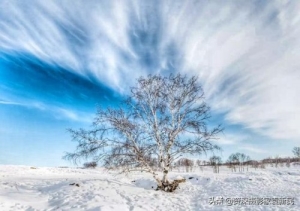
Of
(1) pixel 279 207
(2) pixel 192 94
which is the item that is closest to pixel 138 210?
(1) pixel 279 207

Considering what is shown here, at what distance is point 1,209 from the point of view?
8.50 m

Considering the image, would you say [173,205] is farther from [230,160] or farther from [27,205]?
[230,160]

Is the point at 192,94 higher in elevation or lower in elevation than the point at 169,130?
higher

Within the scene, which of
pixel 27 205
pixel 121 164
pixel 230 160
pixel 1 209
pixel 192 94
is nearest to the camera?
pixel 1 209

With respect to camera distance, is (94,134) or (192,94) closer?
(94,134)

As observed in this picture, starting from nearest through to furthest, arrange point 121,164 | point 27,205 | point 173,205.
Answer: point 27,205 < point 173,205 < point 121,164

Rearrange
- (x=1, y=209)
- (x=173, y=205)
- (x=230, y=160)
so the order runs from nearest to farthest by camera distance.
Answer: (x=1, y=209)
(x=173, y=205)
(x=230, y=160)

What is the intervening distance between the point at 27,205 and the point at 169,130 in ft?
26.2

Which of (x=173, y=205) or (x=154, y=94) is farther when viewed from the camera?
(x=154, y=94)

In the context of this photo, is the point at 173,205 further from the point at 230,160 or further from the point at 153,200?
the point at 230,160

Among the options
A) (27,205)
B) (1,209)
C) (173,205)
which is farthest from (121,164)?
(1,209)

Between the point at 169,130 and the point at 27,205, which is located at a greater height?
the point at 169,130

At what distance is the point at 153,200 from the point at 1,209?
596cm

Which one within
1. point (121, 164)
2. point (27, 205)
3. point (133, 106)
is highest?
Answer: point (133, 106)
